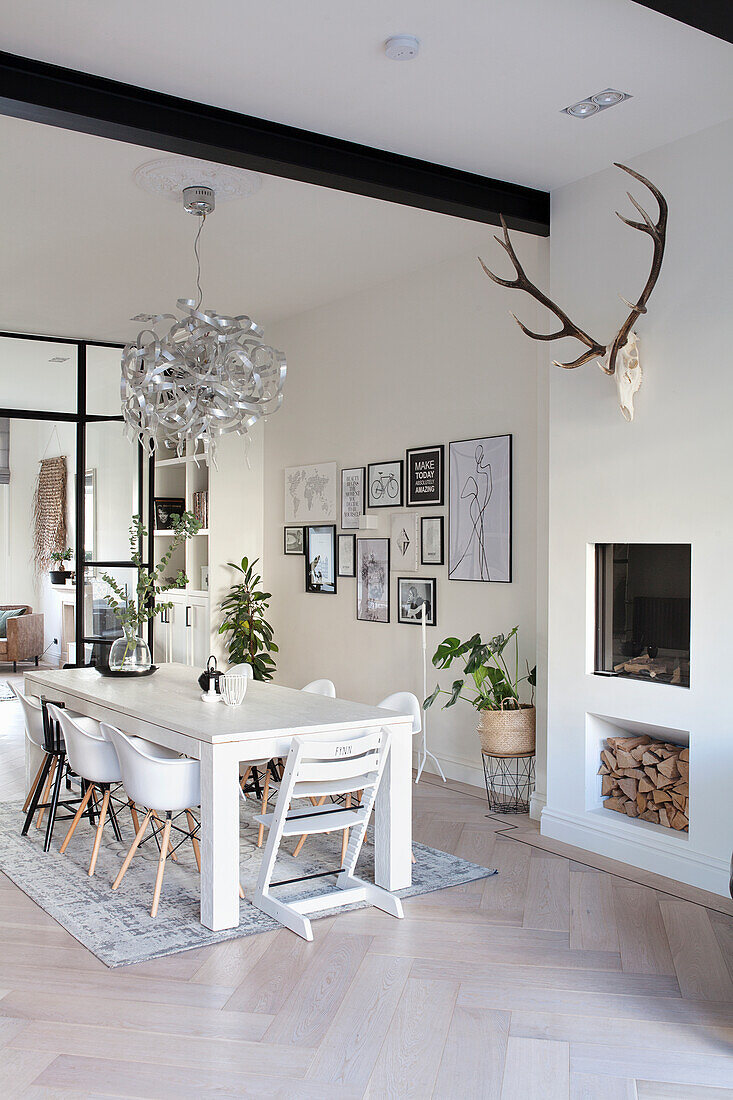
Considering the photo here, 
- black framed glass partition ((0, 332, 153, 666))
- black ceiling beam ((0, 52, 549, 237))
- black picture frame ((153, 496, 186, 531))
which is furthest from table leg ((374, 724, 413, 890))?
black picture frame ((153, 496, 186, 531))

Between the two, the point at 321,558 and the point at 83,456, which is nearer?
the point at 321,558

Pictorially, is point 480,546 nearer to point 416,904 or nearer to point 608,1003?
point 416,904

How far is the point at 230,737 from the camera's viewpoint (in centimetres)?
342

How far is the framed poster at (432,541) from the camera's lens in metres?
5.68

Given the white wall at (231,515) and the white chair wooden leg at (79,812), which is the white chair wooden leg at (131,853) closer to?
the white chair wooden leg at (79,812)

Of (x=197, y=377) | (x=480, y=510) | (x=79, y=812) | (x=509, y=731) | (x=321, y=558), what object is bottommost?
(x=79, y=812)

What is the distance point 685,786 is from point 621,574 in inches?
37.1

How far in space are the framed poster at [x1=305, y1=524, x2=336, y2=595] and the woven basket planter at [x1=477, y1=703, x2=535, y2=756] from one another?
2.16m

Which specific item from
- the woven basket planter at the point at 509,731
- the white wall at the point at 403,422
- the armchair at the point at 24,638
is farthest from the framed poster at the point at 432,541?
the armchair at the point at 24,638

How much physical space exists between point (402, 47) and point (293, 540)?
14.6 feet

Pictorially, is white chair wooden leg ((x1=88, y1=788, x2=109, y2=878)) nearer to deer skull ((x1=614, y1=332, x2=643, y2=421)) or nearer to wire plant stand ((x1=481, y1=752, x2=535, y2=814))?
wire plant stand ((x1=481, y1=752, x2=535, y2=814))

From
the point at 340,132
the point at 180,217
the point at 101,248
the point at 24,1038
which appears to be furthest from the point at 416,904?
the point at 101,248

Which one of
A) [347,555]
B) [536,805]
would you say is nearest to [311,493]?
[347,555]

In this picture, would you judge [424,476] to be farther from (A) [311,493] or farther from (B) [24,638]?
(B) [24,638]
